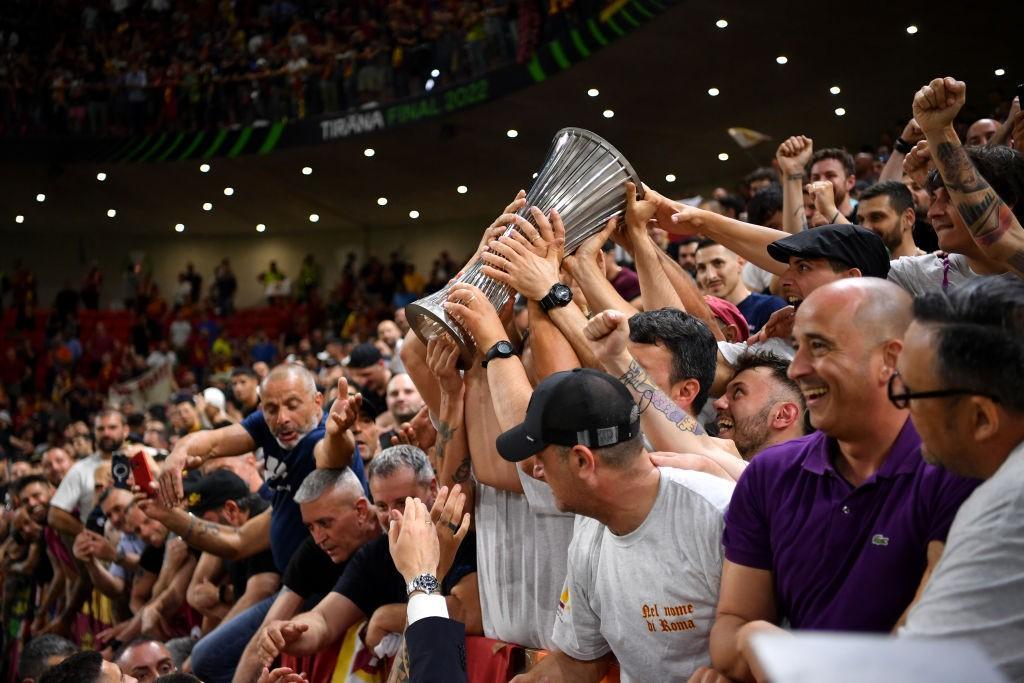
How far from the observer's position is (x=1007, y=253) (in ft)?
9.16

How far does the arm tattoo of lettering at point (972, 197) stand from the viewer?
9.34 feet

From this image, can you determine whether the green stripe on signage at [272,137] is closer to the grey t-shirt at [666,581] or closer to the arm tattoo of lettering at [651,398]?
the arm tattoo of lettering at [651,398]

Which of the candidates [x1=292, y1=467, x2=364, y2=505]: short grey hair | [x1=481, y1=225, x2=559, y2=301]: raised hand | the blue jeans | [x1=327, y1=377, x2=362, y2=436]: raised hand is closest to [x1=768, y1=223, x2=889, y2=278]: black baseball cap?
[x1=481, y1=225, x2=559, y2=301]: raised hand

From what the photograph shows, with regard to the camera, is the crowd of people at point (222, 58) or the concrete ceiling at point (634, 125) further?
the crowd of people at point (222, 58)

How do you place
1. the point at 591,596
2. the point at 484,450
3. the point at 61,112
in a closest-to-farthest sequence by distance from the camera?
the point at 591,596
the point at 484,450
the point at 61,112

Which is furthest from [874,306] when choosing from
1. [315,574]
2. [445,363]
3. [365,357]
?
[365,357]

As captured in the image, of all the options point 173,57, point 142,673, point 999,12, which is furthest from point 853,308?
point 173,57

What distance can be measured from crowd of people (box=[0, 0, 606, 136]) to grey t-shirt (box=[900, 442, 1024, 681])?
13.6 metres

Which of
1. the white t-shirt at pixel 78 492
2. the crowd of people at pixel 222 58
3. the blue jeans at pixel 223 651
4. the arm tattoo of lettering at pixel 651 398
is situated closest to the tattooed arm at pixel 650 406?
the arm tattoo of lettering at pixel 651 398

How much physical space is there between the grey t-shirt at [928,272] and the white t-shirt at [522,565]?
1236mm

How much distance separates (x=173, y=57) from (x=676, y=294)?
16.6 meters

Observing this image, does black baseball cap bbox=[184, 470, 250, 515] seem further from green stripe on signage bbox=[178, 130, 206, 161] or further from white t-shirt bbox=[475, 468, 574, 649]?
green stripe on signage bbox=[178, 130, 206, 161]

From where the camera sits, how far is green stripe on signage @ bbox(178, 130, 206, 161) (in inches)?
711

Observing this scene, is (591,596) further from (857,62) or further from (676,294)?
(857,62)
